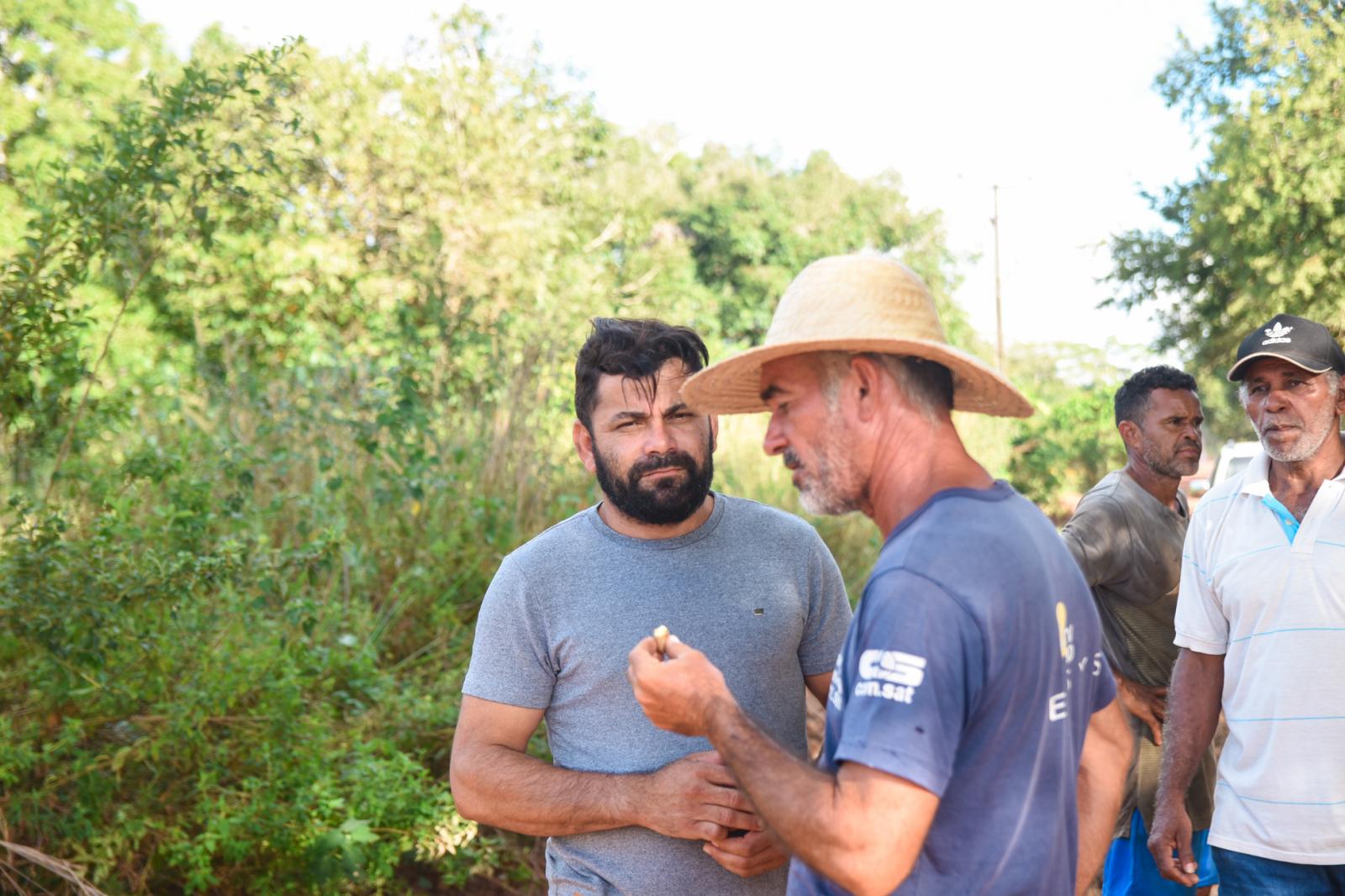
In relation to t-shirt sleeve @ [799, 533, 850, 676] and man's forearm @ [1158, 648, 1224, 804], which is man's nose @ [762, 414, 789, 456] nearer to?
t-shirt sleeve @ [799, 533, 850, 676]

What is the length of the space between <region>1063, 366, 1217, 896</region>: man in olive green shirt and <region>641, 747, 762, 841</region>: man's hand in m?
2.13

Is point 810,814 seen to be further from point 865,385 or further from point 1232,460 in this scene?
point 1232,460

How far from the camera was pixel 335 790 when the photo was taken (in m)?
4.52

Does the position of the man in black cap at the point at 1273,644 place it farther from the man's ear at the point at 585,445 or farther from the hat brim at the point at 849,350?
the man's ear at the point at 585,445

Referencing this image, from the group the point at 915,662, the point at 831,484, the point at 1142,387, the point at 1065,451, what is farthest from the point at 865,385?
the point at 1065,451

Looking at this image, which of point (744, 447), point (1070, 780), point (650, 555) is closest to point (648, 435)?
point (650, 555)

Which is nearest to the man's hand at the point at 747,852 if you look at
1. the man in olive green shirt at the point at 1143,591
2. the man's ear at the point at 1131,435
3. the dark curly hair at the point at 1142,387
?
the man in olive green shirt at the point at 1143,591

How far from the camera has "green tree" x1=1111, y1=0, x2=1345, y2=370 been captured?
1488 cm

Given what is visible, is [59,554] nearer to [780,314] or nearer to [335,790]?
[335,790]

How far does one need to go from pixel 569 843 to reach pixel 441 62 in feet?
43.3

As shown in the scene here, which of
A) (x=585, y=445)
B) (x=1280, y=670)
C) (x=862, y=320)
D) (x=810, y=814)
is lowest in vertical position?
(x=1280, y=670)

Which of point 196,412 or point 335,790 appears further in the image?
point 196,412

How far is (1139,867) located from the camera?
13.7ft

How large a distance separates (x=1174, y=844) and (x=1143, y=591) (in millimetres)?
1011
